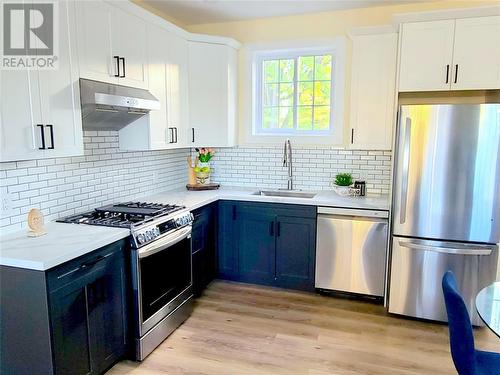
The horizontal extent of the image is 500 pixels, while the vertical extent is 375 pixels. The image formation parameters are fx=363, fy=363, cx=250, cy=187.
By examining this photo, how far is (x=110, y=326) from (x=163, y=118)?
1771 mm

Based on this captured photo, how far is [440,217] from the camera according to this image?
282 cm

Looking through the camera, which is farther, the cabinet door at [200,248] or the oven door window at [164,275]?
the cabinet door at [200,248]

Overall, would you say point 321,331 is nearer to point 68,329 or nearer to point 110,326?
point 110,326

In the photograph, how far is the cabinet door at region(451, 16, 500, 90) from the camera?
111 inches

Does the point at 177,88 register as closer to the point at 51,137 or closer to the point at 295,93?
the point at 295,93

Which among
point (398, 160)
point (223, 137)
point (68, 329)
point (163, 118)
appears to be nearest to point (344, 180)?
point (398, 160)

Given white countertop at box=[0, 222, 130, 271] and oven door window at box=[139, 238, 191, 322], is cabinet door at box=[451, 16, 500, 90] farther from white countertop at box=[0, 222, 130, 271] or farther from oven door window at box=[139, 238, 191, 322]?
white countertop at box=[0, 222, 130, 271]

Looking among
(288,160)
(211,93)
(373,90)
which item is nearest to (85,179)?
(211,93)

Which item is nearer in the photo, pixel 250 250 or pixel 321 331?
pixel 321 331

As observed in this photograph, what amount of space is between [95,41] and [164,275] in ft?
5.54

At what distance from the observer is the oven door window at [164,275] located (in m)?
2.46

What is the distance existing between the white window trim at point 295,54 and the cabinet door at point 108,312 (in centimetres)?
225

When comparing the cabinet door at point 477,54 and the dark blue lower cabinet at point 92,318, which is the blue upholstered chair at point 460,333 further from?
the cabinet door at point 477,54

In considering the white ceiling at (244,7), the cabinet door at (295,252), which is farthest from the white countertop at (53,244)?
the white ceiling at (244,7)
